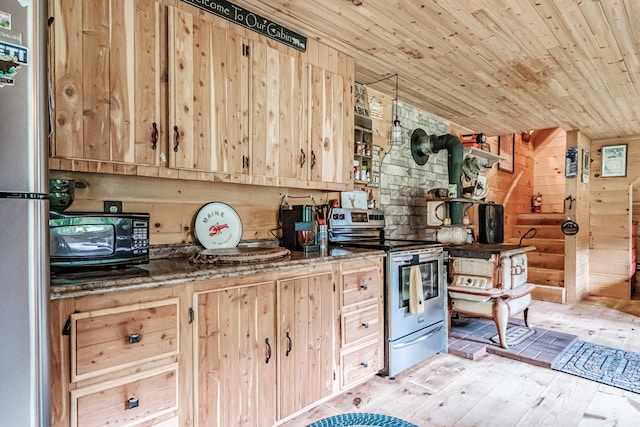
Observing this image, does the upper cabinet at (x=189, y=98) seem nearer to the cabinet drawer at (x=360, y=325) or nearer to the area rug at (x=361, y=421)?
the cabinet drawer at (x=360, y=325)

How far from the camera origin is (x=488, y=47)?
2711 mm

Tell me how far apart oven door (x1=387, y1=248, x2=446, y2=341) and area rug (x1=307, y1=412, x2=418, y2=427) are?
60 centimetres

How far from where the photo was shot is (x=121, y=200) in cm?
204

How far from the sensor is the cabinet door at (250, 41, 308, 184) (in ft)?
7.56

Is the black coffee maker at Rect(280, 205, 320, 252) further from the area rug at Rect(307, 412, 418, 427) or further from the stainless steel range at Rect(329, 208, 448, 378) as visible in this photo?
the area rug at Rect(307, 412, 418, 427)

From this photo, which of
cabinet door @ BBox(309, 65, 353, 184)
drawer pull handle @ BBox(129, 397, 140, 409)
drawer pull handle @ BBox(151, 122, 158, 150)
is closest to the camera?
drawer pull handle @ BBox(129, 397, 140, 409)

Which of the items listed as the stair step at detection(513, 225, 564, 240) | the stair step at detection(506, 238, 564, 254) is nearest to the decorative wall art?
the stair step at detection(513, 225, 564, 240)

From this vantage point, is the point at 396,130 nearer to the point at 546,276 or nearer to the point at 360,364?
the point at 360,364

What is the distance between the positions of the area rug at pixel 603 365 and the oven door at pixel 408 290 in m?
1.02

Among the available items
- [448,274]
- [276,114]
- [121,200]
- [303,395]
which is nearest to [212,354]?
[303,395]

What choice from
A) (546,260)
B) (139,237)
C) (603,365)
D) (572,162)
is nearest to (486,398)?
(603,365)

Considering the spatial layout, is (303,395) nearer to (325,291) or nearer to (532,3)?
(325,291)

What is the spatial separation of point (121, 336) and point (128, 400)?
26 cm

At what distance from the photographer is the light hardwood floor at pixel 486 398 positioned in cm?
221
